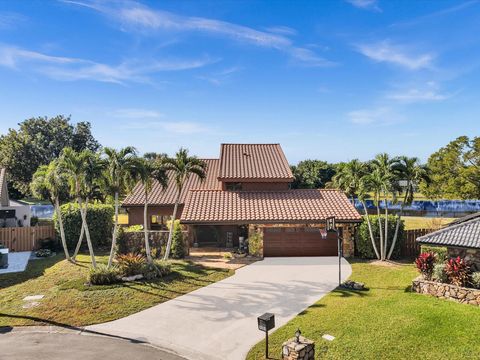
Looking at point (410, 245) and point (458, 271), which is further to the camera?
point (410, 245)

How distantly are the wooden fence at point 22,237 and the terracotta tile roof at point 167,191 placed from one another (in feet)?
22.2

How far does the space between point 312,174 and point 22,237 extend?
2029 inches

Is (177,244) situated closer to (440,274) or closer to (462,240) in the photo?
(440,274)

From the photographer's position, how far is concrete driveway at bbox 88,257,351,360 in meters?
12.0

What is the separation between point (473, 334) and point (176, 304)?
1137 centimetres

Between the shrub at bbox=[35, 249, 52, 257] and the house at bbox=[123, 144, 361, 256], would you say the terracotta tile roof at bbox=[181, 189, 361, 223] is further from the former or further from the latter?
the shrub at bbox=[35, 249, 52, 257]

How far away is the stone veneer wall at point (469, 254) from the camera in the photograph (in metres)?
15.4

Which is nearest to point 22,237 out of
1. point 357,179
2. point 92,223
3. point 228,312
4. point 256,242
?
point 92,223

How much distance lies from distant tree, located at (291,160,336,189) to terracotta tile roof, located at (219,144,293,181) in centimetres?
2592

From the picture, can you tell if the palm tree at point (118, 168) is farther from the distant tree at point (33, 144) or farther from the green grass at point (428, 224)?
the distant tree at point (33, 144)

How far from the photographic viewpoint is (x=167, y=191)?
3198 cm

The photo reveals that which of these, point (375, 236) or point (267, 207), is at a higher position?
point (267, 207)

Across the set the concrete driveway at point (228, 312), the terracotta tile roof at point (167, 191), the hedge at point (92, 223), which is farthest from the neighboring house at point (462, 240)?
the hedge at point (92, 223)

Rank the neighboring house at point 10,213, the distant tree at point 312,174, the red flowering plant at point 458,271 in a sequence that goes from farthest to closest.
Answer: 1. the distant tree at point 312,174
2. the neighboring house at point 10,213
3. the red flowering plant at point 458,271
